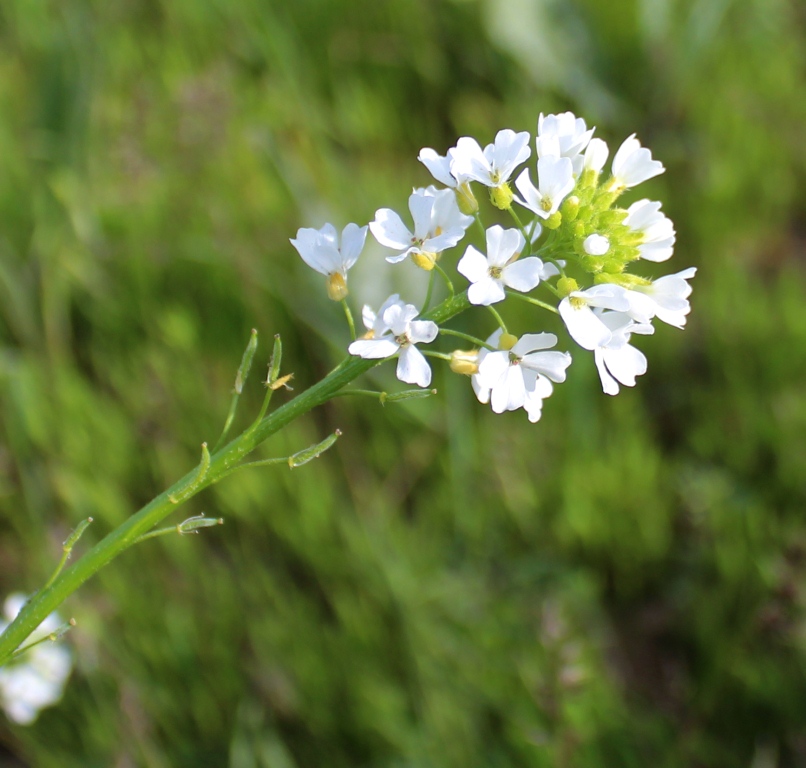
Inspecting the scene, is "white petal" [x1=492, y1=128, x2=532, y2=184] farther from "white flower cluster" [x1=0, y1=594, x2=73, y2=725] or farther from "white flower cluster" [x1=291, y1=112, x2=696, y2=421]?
"white flower cluster" [x1=0, y1=594, x2=73, y2=725]

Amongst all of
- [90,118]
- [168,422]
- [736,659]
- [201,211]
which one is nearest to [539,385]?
[736,659]

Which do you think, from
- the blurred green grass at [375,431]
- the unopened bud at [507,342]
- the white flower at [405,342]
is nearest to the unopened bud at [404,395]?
the white flower at [405,342]

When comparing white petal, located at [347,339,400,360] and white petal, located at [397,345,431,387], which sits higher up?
white petal, located at [347,339,400,360]

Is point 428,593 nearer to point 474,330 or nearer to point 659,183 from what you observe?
point 474,330

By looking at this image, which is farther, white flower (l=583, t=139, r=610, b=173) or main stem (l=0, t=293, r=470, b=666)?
white flower (l=583, t=139, r=610, b=173)

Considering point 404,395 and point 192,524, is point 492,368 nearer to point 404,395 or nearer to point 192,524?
point 404,395

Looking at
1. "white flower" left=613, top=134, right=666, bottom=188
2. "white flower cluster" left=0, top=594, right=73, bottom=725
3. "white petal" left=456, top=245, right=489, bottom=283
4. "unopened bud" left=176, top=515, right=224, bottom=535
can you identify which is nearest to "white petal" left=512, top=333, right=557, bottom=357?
"white petal" left=456, top=245, right=489, bottom=283

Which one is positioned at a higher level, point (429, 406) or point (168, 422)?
point (168, 422)
